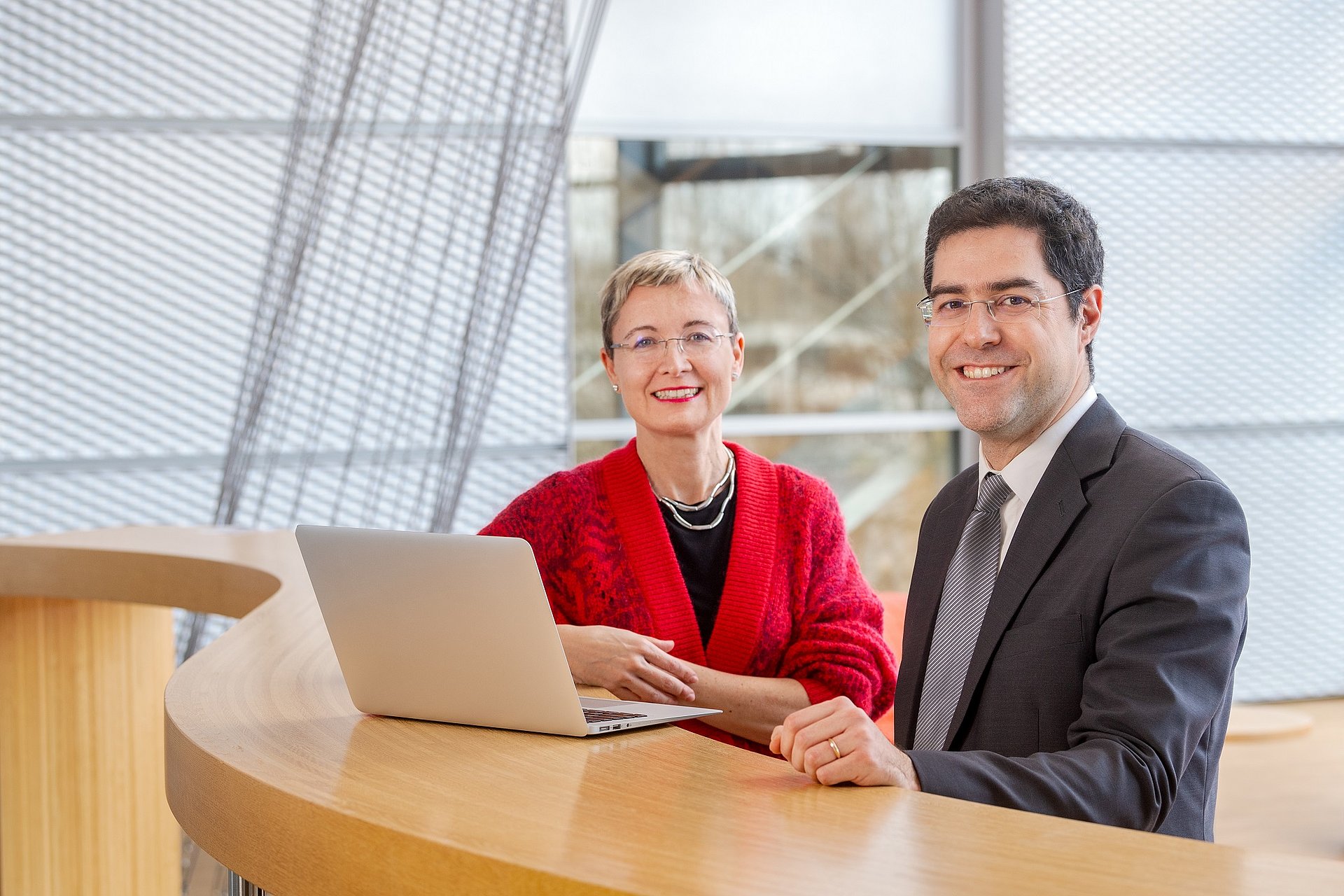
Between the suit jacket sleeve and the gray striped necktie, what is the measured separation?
26 cm

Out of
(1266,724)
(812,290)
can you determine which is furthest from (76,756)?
(1266,724)

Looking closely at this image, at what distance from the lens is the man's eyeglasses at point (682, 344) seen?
2096 mm

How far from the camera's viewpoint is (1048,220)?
1612 mm

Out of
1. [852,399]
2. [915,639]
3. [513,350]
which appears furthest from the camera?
[852,399]

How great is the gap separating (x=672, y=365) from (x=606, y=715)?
0.72 metres

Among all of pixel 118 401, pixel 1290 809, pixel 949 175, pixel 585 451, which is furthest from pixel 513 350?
pixel 1290 809

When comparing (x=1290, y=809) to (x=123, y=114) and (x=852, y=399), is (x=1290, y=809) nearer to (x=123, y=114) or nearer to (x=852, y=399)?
(x=852, y=399)

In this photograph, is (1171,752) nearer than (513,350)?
Yes

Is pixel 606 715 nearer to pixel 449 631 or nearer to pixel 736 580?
pixel 449 631

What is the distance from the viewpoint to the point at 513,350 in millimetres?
4539

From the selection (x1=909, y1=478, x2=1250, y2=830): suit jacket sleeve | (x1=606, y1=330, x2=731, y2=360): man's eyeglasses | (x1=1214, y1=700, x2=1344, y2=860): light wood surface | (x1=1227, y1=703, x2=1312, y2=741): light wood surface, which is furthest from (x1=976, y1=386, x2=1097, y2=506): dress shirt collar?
(x1=1227, y1=703, x2=1312, y2=741): light wood surface

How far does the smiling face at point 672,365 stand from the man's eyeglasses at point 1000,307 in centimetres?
51

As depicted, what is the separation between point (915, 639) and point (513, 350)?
293 centimetres

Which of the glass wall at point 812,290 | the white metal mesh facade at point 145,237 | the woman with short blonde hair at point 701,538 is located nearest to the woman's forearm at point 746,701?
the woman with short blonde hair at point 701,538
